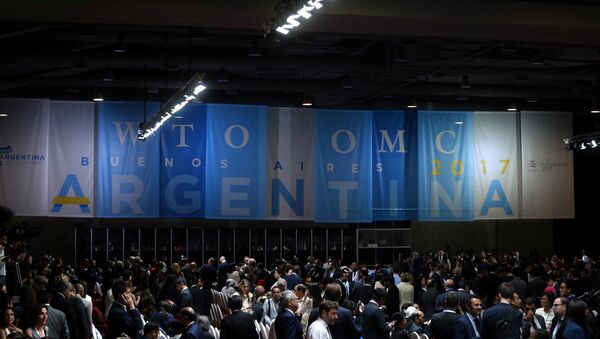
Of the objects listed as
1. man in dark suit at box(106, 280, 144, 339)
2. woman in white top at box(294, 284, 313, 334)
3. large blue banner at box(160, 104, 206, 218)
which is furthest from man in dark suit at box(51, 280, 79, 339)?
large blue banner at box(160, 104, 206, 218)

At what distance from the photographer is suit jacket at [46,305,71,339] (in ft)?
31.3

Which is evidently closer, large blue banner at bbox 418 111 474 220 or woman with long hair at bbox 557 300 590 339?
woman with long hair at bbox 557 300 590 339

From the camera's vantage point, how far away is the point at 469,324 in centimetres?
903

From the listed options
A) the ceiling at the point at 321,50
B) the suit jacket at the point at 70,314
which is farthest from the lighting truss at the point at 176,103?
the suit jacket at the point at 70,314

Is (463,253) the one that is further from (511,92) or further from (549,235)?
(511,92)

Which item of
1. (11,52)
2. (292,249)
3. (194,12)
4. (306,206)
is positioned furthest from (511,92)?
(194,12)

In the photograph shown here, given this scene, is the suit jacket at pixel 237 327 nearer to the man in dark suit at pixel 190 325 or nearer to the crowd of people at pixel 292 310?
the crowd of people at pixel 292 310

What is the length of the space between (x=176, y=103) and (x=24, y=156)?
13.0 feet

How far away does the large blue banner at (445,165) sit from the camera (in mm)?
17531

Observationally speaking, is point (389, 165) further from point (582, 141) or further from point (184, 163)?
point (184, 163)

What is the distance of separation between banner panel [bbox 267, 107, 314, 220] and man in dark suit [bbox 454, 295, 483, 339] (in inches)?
324

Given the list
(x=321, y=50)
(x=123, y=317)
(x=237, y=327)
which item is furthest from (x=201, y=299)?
(x=321, y=50)

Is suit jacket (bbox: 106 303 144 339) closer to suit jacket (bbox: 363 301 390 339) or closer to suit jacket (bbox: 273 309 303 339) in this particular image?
suit jacket (bbox: 273 309 303 339)

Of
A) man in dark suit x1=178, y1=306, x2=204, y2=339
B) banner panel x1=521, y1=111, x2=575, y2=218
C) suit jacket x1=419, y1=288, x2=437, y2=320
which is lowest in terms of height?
suit jacket x1=419, y1=288, x2=437, y2=320
